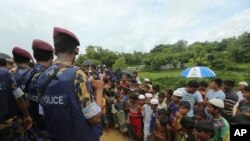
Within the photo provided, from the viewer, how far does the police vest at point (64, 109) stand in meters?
2.62

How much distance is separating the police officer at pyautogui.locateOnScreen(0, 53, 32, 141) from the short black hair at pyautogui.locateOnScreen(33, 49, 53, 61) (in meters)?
0.40

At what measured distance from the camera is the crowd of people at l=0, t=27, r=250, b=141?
2645 millimetres

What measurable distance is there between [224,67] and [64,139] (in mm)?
30700

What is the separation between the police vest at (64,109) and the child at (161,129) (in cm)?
362

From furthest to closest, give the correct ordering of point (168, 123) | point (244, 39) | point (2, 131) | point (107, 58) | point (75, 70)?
1. point (244, 39)
2. point (107, 58)
3. point (168, 123)
4. point (2, 131)
5. point (75, 70)

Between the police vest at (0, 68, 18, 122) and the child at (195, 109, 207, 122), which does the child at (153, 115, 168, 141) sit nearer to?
the child at (195, 109, 207, 122)

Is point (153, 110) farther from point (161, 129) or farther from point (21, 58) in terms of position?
point (21, 58)

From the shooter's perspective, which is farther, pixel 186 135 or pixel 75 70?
pixel 186 135

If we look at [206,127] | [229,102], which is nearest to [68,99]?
[206,127]

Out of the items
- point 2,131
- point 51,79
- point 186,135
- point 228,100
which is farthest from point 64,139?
point 228,100

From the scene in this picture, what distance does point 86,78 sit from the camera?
2666mm

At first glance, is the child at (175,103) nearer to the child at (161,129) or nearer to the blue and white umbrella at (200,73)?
the child at (161,129)

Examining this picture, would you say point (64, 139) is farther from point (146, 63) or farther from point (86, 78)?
point (146, 63)

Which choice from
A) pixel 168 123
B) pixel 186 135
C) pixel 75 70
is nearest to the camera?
pixel 75 70
